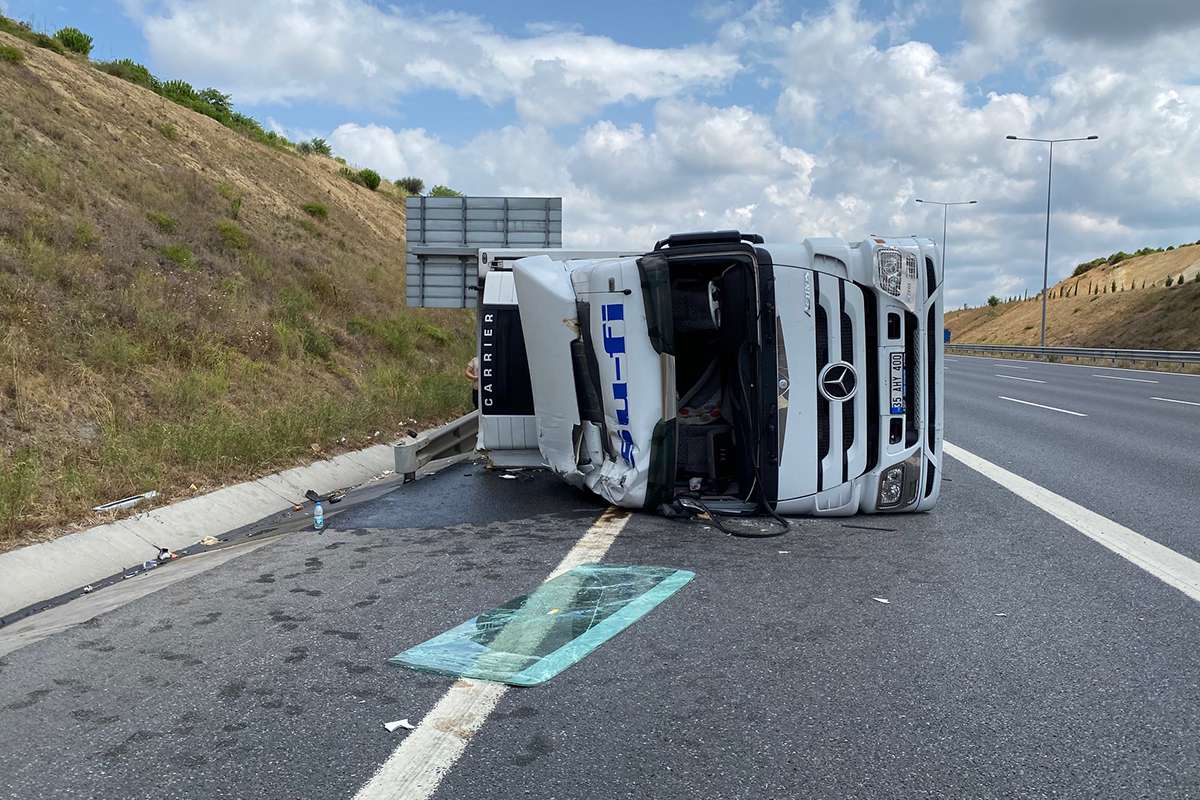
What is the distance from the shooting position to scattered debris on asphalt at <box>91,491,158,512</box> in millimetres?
6762

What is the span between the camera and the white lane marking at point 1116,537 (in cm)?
520

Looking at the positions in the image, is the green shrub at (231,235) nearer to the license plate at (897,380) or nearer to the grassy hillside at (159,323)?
Answer: the grassy hillside at (159,323)

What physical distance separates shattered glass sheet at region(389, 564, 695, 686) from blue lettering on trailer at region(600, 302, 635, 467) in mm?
1499

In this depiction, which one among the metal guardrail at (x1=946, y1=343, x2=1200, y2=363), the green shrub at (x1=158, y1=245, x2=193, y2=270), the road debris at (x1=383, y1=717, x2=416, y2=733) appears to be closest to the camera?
the road debris at (x1=383, y1=717, x2=416, y2=733)

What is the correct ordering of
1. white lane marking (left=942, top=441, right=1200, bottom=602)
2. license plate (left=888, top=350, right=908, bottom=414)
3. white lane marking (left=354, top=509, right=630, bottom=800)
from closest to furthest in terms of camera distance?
white lane marking (left=354, top=509, right=630, bottom=800) → white lane marking (left=942, top=441, right=1200, bottom=602) → license plate (left=888, top=350, right=908, bottom=414)

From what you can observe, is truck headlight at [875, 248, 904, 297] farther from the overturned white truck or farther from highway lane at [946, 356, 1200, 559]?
highway lane at [946, 356, 1200, 559]

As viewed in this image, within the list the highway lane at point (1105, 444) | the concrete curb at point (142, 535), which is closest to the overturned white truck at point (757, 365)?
the highway lane at point (1105, 444)

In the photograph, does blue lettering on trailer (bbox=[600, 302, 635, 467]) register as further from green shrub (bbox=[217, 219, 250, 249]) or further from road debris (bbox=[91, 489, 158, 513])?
green shrub (bbox=[217, 219, 250, 249])

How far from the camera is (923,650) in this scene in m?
4.02

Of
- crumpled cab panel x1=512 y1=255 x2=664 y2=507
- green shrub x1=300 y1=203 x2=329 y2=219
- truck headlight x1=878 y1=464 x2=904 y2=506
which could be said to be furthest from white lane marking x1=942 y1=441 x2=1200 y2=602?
green shrub x1=300 y1=203 x2=329 y2=219

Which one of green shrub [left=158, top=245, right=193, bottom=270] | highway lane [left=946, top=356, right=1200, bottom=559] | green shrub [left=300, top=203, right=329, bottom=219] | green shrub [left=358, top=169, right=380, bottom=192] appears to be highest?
green shrub [left=358, top=169, right=380, bottom=192]

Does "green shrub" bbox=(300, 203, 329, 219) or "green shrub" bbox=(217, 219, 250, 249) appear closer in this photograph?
"green shrub" bbox=(217, 219, 250, 249)

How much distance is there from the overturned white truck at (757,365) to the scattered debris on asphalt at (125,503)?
3.26m

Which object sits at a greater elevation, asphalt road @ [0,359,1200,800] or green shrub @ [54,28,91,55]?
green shrub @ [54,28,91,55]
